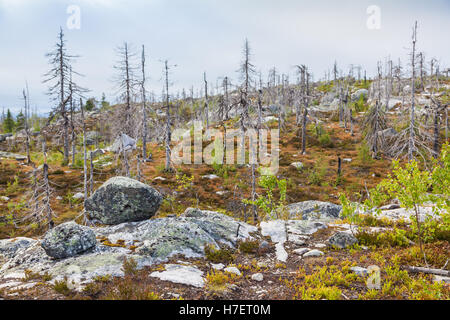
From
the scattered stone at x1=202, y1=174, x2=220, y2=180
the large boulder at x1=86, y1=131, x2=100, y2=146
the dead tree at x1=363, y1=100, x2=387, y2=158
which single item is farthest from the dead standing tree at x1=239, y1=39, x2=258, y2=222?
the large boulder at x1=86, y1=131, x2=100, y2=146

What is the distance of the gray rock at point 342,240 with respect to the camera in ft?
27.3

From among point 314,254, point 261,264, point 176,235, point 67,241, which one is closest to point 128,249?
point 176,235

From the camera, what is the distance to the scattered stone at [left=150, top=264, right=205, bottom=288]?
5637mm

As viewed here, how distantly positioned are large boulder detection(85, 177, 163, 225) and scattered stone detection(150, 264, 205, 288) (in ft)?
13.6

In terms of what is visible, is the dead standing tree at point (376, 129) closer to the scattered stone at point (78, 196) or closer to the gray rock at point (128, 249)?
the gray rock at point (128, 249)

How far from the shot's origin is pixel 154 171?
26656mm

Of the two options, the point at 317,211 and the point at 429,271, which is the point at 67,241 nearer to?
the point at 429,271

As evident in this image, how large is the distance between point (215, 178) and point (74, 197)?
491 inches

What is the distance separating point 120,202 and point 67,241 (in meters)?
2.96

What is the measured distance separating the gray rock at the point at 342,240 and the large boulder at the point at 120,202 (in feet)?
23.4

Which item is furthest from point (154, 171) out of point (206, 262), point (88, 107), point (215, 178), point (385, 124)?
point (88, 107)

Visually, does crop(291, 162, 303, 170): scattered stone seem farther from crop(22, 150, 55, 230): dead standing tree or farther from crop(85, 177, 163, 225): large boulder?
crop(22, 150, 55, 230): dead standing tree

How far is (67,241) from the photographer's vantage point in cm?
702

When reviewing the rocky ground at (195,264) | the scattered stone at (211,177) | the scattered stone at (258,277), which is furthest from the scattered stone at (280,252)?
the scattered stone at (211,177)
